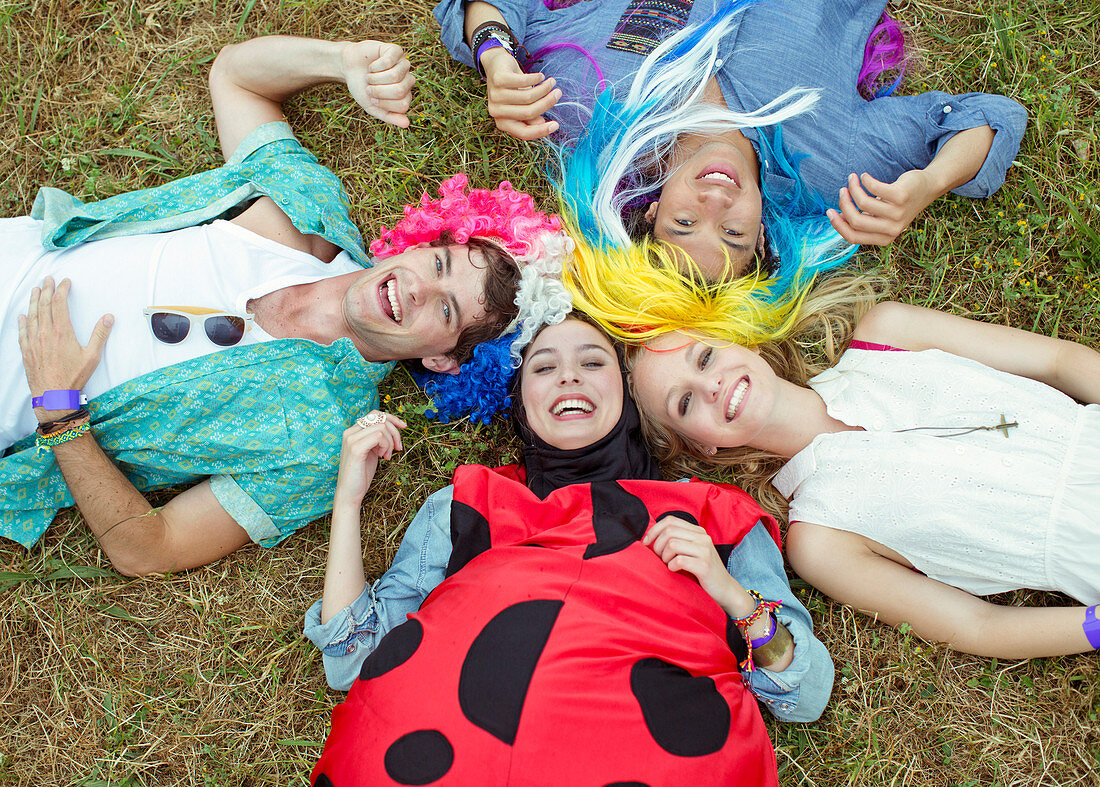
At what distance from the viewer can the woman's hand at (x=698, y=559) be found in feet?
9.74

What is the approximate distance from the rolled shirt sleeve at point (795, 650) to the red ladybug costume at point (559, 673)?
23 cm

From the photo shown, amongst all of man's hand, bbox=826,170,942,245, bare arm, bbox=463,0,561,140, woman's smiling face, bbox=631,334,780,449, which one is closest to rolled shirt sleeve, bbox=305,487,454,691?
woman's smiling face, bbox=631,334,780,449

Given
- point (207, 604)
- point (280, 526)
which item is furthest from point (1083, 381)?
point (207, 604)

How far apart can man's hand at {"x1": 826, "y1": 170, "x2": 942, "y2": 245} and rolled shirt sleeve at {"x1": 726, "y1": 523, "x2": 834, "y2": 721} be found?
1.55 metres

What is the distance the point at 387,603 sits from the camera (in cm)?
332

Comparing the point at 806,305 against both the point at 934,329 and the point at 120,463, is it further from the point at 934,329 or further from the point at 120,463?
the point at 120,463

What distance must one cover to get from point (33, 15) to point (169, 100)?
0.97 meters

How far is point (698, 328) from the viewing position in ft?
11.8

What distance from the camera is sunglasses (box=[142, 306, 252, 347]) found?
3447 mm

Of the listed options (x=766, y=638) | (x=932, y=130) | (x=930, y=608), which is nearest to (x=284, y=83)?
(x=932, y=130)

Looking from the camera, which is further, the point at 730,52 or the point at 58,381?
the point at 730,52

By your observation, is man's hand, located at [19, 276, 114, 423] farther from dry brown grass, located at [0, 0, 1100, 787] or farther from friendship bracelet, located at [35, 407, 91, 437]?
dry brown grass, located at [0, 0, 1100, 787]

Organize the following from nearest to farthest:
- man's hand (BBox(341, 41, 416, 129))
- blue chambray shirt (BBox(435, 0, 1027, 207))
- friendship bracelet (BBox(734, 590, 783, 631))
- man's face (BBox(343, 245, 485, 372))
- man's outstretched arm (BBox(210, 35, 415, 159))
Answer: friendship bracelet (BBox(734, 590, 783, 631)), man's face (BBox(343, 245, 485, 372)), man's hand (BBox(341, 41, 416, 129)), man's outstretched arm (BBox(210, 35, 415, 159)), blue chambray shirt (BBox(435, 0, 1027, 207))

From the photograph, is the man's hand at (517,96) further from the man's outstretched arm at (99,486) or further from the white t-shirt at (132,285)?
the man's outstretched arm at (99,486)
